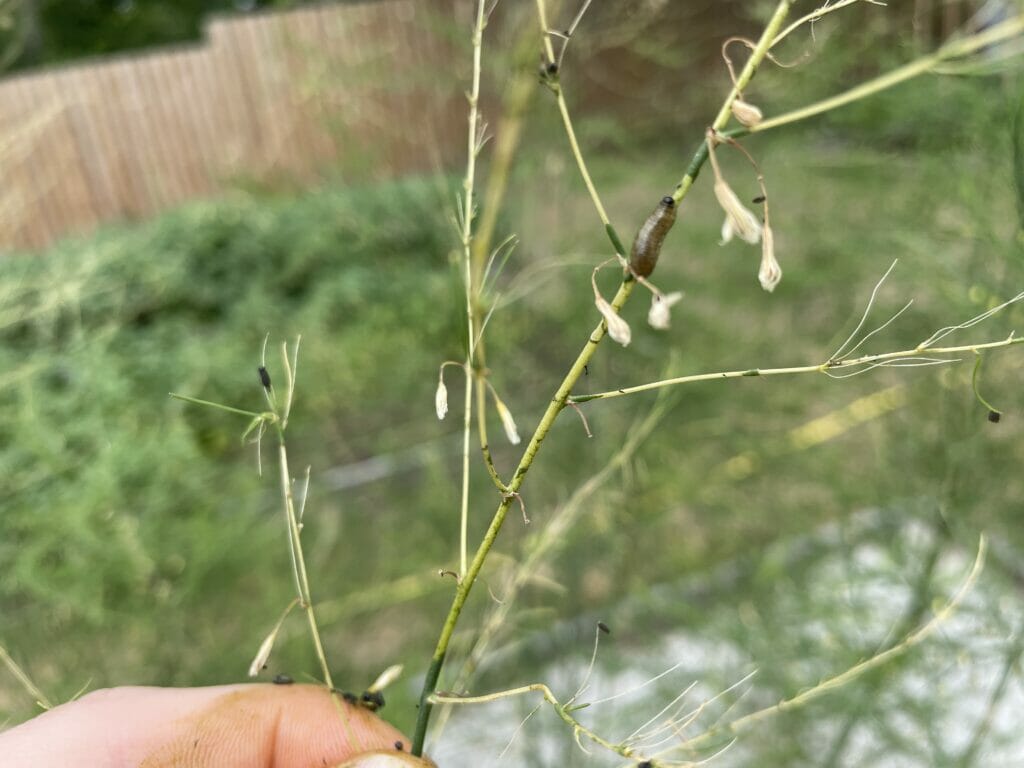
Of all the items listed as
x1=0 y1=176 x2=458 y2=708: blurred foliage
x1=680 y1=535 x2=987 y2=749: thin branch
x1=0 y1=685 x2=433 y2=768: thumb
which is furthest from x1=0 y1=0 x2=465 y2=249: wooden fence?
x1=680 y1=535 x2=987 y2=749: thin branch

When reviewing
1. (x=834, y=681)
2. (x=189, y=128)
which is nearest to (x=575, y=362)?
(x=834, y=681)

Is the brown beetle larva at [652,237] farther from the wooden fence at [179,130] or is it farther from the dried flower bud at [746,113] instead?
the wooden fence at [179,130]

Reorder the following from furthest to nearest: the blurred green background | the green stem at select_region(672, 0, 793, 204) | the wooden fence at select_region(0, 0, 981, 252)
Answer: the wooden fence at select_region(0, 0, 981, 252)
the blurred green background
the green stem at select_region(672, 0, 793, 204)

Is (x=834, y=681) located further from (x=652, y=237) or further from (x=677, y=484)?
(x=677, y=484)

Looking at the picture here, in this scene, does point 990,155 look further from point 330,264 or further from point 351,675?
point 330,264

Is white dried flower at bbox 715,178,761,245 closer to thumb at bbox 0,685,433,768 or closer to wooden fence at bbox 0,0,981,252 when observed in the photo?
thumb at bbox 0,685,433,768

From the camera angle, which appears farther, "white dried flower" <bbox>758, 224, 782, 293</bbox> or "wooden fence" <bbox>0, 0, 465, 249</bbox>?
"wooden fence" <bbox>0, 0, 465, 249</bbox>
